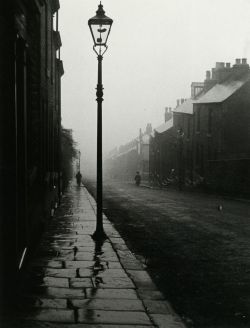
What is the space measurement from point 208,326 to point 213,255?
4.29 metres

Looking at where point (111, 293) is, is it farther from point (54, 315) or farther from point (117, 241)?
point (117, 241)

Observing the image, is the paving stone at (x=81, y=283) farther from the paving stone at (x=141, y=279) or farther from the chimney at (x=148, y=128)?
the chimney at (x=148, y=128)

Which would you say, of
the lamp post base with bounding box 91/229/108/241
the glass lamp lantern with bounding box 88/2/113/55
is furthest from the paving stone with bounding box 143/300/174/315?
the glass lamp lantern with bounding box 88/2/113/55

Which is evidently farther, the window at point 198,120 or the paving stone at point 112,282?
the window at point 198,120

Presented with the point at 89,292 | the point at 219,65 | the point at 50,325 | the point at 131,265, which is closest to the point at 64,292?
the point at 89,292

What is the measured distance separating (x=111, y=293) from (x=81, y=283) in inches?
23.6

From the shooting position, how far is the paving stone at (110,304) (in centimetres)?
514

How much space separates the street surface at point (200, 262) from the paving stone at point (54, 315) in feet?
4.05

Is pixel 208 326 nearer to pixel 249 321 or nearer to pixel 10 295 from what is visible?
pixel 249 321

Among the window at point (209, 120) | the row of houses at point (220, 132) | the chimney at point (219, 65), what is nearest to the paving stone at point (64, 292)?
the row of houses at point (220, 132)

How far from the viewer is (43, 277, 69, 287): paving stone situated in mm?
6121

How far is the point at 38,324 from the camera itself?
4453 millimetres

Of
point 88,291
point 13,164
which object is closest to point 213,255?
point 88,291

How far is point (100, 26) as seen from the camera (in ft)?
35.8
